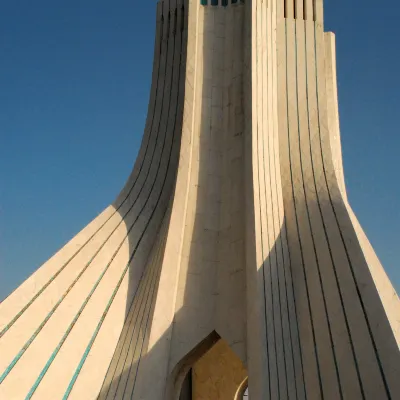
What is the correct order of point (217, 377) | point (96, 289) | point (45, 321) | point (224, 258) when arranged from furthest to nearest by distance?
point (217, 377), point (224, 258), point (96, 289), point (45, 321)

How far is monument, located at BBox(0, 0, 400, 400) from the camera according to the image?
732 cm

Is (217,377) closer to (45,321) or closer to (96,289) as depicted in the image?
(96,289)

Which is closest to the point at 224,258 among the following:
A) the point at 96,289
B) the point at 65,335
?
the point at 96,289

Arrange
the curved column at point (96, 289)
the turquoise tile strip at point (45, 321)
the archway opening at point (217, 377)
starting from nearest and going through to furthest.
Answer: the turquoise tile strip at point (45, 321) < the curved column at point (96, 289) < the archway opening at point (217, 377)

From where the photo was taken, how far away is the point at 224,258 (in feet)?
30.5

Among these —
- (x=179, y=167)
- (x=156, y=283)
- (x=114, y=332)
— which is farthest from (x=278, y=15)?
(x=114, y=332)

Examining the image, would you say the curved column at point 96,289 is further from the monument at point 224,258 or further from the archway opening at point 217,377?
the archway opening at point 217,377

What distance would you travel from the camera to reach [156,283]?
29.3 ft

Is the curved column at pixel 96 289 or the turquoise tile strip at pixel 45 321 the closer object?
the turquoise tile strip at pixel 45 321

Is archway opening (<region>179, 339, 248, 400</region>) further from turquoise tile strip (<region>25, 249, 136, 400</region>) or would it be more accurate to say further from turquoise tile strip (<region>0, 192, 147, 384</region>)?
turquoise tile strip (<region>0, 192, 147, 384</region>)

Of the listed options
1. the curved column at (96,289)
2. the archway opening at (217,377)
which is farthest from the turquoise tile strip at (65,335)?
the archway opening at (217,377)

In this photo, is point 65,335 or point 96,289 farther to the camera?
point 96,289

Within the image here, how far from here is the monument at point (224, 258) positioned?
7.32 metres

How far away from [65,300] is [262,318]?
278 cm
